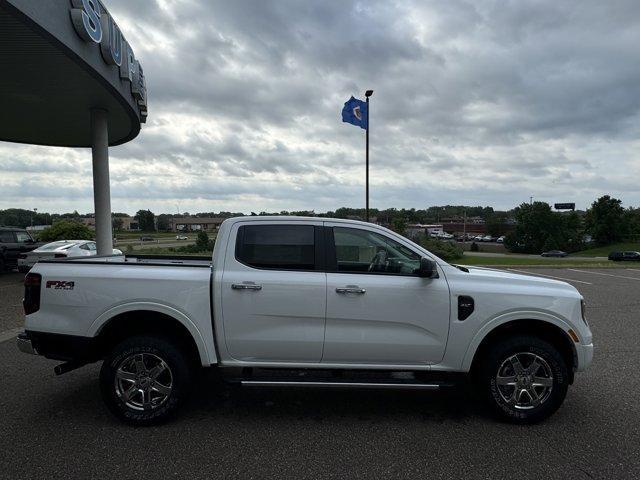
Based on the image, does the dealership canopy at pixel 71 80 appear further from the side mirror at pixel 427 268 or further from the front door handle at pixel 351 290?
the side mirror at pixel 427 268

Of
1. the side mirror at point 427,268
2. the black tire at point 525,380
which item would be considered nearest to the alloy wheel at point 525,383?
the black tire at point 525,380

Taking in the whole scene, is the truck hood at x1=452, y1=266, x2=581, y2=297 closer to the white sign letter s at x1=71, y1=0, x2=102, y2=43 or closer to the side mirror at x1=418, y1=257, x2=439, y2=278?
the side mirror at x1=418, y1=257, x2=439, y2=278

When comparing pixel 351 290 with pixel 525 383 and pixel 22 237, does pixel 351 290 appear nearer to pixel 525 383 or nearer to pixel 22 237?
Result: pixel 525 383

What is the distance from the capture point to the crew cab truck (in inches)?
140

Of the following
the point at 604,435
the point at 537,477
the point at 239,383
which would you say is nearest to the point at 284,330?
the point at 239,383

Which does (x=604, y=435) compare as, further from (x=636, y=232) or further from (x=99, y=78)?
(x=636, y=232)

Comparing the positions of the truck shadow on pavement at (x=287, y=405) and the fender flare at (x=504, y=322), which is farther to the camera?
the truck shadow on pavement at (x=287, y=405)

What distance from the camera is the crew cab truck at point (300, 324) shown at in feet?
11.7

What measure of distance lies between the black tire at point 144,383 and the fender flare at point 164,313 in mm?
193

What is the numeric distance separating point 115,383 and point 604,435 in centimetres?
414

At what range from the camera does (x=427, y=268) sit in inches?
138

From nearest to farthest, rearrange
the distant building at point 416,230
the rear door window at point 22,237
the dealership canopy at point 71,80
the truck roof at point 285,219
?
the truck roof at point 285,219 → the dealership canopy at point 71,80 → the rear door window at point 22,237 → the distant building at point 416,230

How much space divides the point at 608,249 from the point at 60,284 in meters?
86.6

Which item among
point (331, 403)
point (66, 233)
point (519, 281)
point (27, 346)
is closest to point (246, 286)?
point (331, 403)
